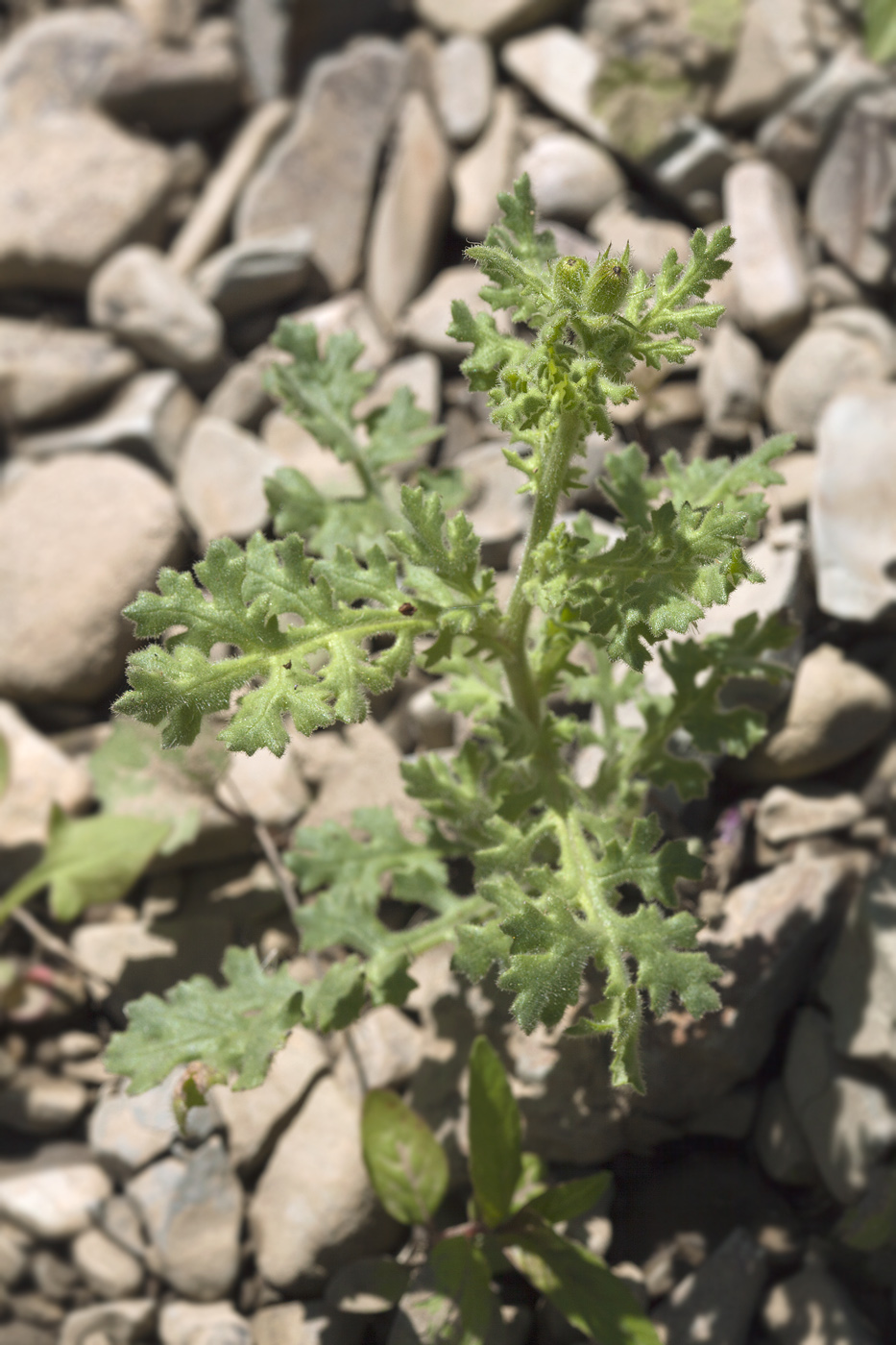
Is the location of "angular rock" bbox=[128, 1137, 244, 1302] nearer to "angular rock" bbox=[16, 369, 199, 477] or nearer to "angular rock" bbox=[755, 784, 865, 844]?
"angular rock" bbox=[755, 784, 865, 844]

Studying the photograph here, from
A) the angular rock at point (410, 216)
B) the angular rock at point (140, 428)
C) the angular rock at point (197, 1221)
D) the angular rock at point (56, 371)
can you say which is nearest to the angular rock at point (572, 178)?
the angular rock at point (410, 216)

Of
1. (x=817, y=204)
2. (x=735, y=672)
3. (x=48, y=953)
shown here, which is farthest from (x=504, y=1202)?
(x=817, y=204)

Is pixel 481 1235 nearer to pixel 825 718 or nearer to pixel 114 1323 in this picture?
pixel 114 1323

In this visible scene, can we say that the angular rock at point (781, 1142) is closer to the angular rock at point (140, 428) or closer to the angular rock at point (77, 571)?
the angular rock at point (77, 571)

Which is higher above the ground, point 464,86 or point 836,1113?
point 464,86

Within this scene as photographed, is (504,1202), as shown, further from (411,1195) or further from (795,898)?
(795,898)

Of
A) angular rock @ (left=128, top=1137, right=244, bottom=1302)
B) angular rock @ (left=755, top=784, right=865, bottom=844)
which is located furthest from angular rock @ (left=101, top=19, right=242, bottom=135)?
angular rock @ (left=128, top=1137, right=244, bottom=1302)

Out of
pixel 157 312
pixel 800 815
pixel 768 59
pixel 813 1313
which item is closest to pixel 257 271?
pixel 157 312
